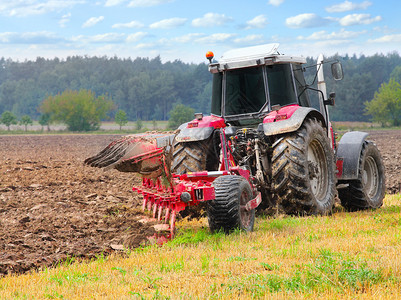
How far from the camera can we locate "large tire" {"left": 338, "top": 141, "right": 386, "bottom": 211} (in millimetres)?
9180

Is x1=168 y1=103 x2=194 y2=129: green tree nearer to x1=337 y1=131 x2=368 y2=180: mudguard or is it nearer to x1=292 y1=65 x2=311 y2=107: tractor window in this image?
x1=337 y1=131 x2=368 y2=180: mudguard

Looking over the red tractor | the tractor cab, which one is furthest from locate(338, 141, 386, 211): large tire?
the tractor cab

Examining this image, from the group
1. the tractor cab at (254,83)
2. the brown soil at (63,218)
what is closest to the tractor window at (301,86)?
the tractor cab at (254,83)

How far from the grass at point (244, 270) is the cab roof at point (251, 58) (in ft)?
8.45

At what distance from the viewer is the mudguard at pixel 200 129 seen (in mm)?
7961

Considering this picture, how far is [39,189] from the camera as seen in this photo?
38.0 feet

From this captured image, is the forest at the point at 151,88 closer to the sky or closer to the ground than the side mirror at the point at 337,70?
closer to the sky

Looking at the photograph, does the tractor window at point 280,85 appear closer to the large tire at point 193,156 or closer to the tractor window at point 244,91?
the tractor window at point 244,91

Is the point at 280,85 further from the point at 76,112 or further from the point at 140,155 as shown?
the point at 76,112

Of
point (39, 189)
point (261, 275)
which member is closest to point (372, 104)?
point (39, 189)

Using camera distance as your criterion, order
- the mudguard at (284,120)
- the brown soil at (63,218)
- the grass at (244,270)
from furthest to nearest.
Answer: the mudguard at (284,120)
the brown soil at (63,218)
the grass at (244,270)

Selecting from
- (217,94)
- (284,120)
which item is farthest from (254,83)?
(284,120)

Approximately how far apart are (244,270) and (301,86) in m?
4.34

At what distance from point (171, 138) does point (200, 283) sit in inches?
130
